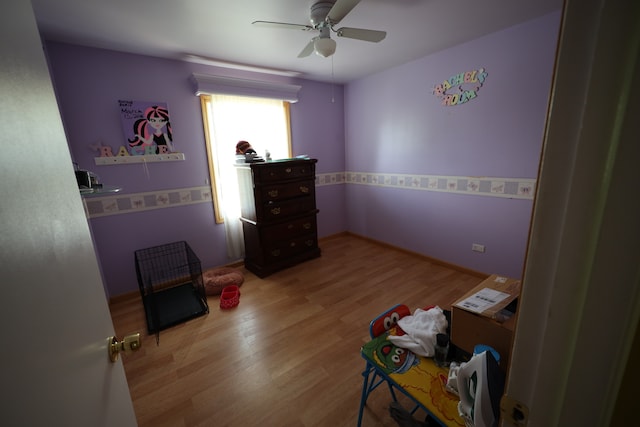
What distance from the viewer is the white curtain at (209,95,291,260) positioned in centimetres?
281

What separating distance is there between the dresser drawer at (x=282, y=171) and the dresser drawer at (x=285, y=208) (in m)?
0.27

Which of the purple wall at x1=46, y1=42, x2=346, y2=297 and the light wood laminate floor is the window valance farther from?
the light wood laminate floor

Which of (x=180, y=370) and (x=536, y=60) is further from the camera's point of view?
(x=536, y=60)

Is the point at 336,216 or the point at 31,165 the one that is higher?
the point at 31,165

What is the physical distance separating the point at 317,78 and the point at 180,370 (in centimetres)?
346

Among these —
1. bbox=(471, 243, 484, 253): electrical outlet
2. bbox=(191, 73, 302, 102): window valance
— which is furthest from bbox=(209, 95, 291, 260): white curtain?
bbox=(471, 243, 484, 253): electrical outlet

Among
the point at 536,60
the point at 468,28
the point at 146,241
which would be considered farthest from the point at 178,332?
the point at 536,60

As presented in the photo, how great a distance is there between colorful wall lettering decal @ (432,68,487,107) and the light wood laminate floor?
1.85 metres

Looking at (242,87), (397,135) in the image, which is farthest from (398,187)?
(242,87)

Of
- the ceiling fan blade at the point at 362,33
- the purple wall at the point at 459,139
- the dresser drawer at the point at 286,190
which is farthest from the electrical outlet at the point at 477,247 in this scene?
the ceiling fan blade at the point at 362,33

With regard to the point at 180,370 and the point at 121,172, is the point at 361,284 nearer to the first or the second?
the point at 180,370

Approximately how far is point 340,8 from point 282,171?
1636 millimetres

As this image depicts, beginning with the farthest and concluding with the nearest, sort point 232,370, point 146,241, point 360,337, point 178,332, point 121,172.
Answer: point 146,241, point 121,172, point 178,332, point 360,337, point 232,370

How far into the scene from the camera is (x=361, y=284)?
2.65 metres
